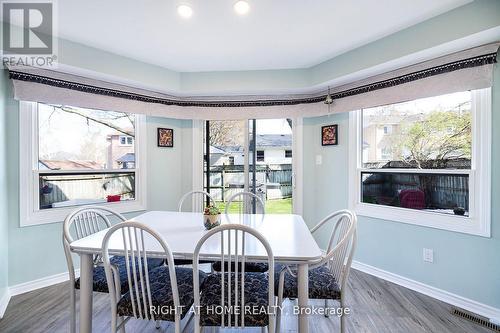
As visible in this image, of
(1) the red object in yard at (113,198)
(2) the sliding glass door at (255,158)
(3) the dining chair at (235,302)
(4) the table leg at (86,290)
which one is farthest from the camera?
(2) the sliding glass door at (255,158)

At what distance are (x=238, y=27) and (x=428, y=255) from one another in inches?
108

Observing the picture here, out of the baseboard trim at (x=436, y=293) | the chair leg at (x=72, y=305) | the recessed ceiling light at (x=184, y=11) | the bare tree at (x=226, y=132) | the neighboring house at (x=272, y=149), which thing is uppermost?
the recessed ceiling light at (x=184, y=11)

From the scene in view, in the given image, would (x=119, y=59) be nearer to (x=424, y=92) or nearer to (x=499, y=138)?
(x=424, y=92)

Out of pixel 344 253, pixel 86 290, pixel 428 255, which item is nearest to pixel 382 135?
pixel 428 255

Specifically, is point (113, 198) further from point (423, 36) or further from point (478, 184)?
point (478, 184)

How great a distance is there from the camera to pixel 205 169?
12.2 feet

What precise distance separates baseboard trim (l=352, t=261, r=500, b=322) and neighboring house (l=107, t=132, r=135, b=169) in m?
3.04

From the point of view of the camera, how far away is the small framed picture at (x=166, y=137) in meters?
3.50

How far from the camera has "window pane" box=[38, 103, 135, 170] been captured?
107 inches

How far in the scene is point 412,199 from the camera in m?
2.66

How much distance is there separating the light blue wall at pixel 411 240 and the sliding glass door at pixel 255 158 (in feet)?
0.96

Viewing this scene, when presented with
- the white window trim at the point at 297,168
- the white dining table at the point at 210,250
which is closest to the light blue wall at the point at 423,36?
the white window trim at the point at 297,168

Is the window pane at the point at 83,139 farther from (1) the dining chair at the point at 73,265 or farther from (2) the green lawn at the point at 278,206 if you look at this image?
(2) the green lawn at the point at 278,206

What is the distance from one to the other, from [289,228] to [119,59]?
101 inches
